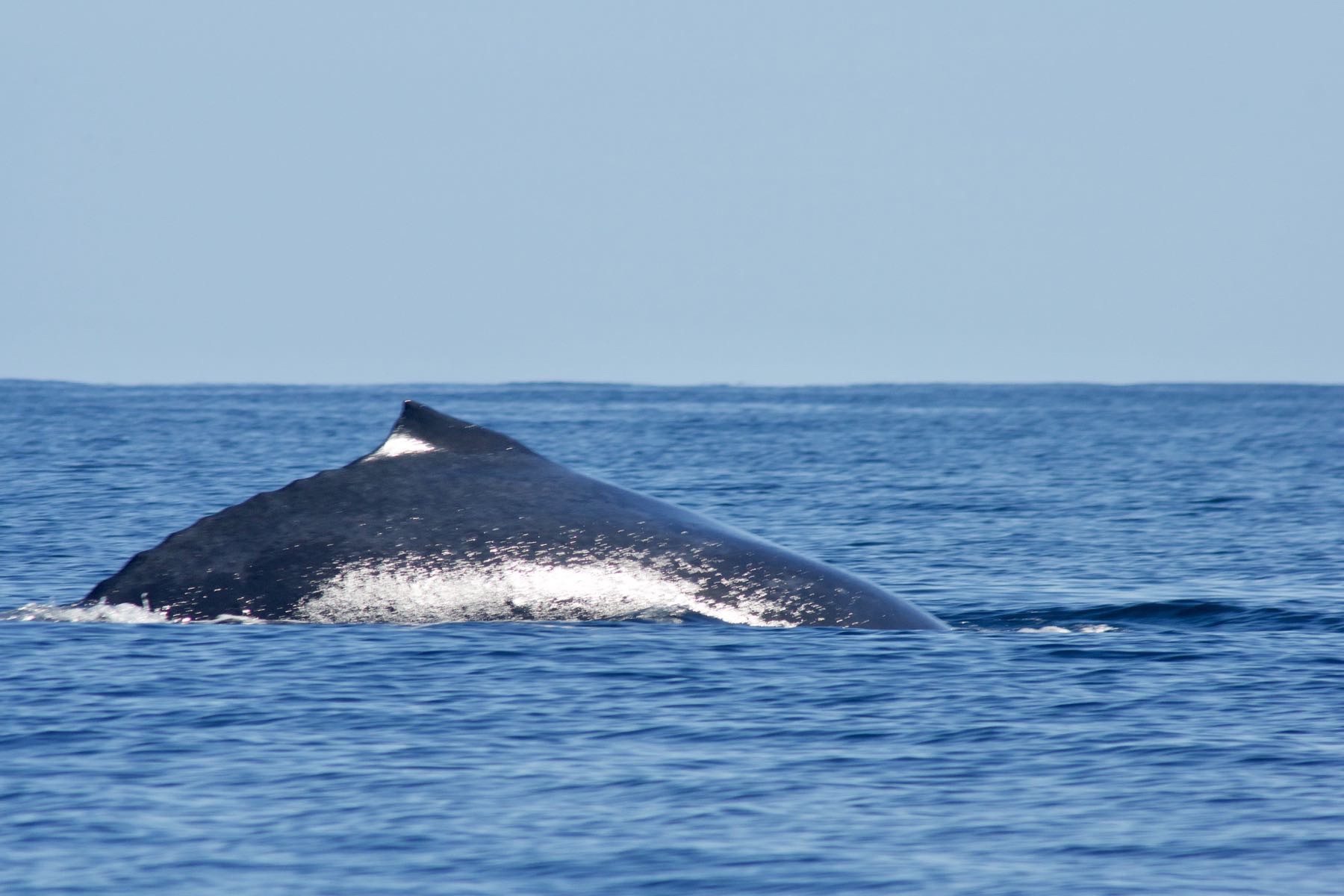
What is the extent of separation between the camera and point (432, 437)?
1294cm

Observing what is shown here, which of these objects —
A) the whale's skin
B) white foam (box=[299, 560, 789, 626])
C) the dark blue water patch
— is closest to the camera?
the whale's skin

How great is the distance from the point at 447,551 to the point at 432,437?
0.81 meters

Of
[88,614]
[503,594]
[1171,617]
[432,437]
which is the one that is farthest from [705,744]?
[1171,617]

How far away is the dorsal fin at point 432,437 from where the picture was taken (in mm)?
12828

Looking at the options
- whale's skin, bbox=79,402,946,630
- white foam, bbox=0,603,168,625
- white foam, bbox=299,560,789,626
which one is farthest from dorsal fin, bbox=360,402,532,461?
white foam, bbox=0,603,168,625

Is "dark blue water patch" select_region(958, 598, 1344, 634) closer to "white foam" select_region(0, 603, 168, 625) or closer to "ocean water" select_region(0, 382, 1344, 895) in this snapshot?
"ocean water" select_region(0, 382, 1344, 895)

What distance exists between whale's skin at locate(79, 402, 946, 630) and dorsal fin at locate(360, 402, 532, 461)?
0.01 metres

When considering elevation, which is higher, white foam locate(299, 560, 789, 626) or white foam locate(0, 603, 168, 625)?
white foam locate(299, 560, 789, 626)

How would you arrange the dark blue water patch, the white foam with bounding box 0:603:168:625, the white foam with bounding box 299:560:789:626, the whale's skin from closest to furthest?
the whale's skin
the white foam with bounding box 299:560:789:626
the white foam with bounding box 0:603:168:625
the dark blue water patch

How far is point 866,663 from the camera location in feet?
42.3

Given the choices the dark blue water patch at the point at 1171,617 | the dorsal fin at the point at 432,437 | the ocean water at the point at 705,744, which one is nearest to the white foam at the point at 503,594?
the ocean water at the point at 705,744

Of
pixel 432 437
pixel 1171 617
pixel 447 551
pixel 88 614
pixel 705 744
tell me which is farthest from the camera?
pixel 1171 617

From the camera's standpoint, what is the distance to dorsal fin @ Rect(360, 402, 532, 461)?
42.1ft

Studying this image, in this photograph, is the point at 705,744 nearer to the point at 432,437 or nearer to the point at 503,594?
the point at 503,594
